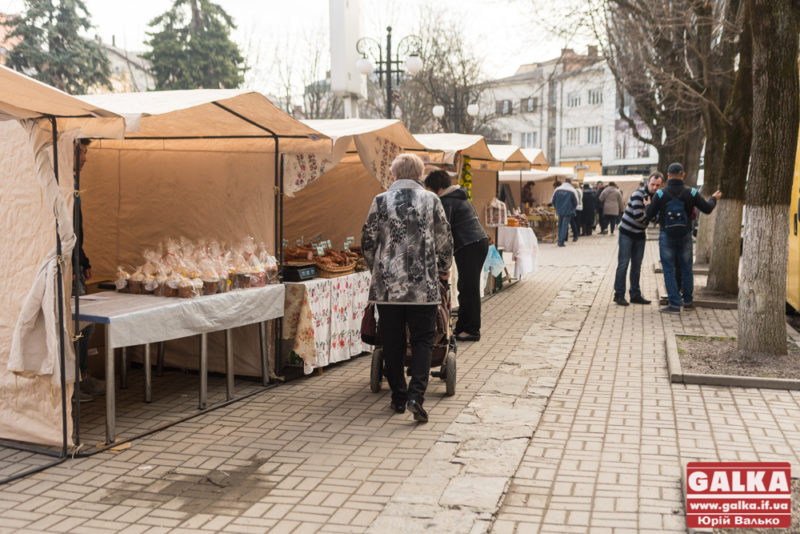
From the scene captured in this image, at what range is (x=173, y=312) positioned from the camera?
5.81 m

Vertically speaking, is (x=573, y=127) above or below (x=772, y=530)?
above

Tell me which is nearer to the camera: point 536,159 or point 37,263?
point 37,263

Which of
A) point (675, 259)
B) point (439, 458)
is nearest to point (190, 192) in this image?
point (439, 458)

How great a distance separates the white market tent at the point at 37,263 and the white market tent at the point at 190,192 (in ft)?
6.31

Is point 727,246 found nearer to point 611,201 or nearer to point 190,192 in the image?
point 190,192

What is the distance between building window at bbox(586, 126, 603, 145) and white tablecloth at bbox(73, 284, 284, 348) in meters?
64.3

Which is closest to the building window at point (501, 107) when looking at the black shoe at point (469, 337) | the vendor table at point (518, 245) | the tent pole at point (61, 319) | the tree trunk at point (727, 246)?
the vendor table at point (518, 245)

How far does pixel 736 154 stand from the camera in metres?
11.1

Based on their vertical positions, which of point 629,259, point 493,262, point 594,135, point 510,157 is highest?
point 594,135

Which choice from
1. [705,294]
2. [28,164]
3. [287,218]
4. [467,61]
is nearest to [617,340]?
[705,294]

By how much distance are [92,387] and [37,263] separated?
208cm

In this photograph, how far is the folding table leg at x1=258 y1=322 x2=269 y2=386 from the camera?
22.9ft

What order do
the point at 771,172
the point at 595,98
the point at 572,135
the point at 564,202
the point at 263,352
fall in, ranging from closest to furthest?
the point at 263,352
the point at 771,172
the point at 564,202
the point at 595,98
the point at 572,135

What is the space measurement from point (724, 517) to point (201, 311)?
3992mm
